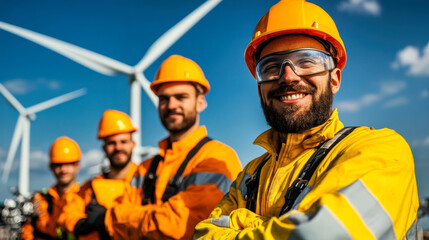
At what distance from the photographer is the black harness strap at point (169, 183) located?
4086 millimetres

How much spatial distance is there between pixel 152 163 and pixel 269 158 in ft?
7.28

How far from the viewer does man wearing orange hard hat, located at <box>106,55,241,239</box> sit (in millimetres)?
3711

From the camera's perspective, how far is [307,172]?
222 centimetres

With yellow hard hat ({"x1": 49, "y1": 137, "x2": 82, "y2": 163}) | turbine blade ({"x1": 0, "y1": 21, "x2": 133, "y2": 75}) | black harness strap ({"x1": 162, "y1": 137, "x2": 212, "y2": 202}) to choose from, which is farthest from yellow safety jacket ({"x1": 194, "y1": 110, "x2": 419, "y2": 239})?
turbine blade ({"x1": 0, "y1": 21, "x2": 133, "y2": 75})

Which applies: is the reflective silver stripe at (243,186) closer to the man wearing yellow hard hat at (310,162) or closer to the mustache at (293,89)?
the man wearing yellow hard hat at (310,162)

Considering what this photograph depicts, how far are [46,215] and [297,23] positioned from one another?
769cm

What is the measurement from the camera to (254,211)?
2.56 metres

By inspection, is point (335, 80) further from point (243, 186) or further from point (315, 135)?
point (243, 186)

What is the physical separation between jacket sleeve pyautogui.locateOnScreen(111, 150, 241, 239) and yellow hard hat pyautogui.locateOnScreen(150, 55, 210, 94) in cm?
129

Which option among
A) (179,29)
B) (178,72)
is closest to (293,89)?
(178,72)

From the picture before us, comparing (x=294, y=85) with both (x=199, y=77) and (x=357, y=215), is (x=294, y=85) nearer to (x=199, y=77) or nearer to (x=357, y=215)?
(x=357, y=215)

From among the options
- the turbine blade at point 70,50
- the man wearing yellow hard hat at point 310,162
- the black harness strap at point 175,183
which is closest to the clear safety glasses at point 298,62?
the man wearing yellow hard hat at point 310,162

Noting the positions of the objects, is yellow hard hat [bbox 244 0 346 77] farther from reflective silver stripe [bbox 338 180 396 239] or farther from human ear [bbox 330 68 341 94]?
reflective silver stripe [bbox 338 180 396 239]

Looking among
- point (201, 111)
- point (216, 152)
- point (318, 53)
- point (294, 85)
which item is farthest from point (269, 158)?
point (201, 111)
